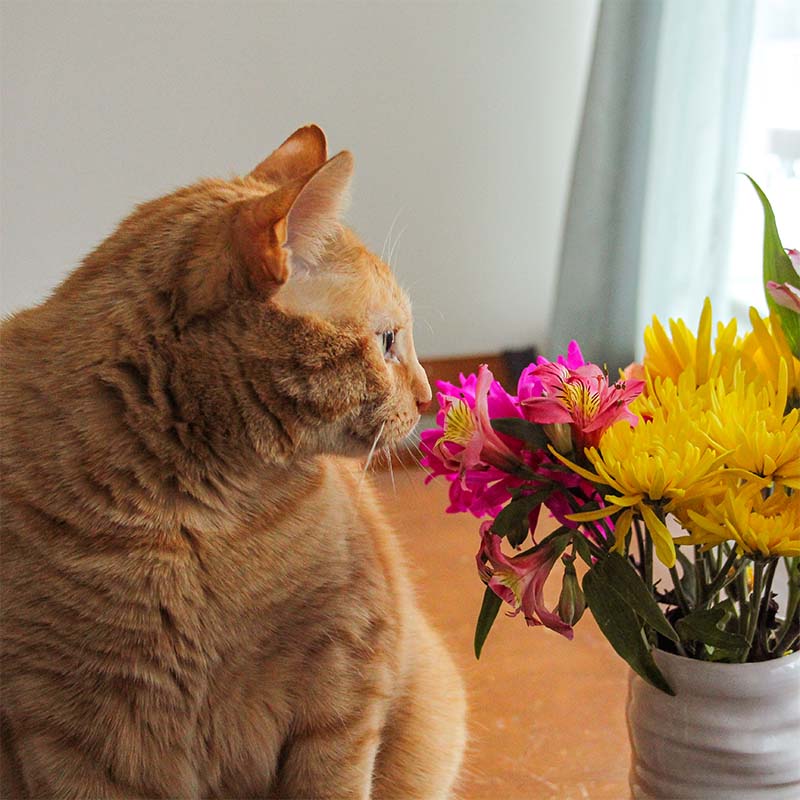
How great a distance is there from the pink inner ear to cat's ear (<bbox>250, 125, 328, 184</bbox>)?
0.10m

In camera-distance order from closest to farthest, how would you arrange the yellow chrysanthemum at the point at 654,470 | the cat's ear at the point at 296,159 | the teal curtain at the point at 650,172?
the yellow chrysanthemum at the point at 654,470
the cat's ear at the point at 296,159
the teal curtain at the point at 650,172

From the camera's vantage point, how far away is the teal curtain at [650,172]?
1.78m

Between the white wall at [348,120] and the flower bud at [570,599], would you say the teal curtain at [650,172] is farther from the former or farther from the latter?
the flower bud at [570,599]

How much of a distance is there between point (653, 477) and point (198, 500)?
1.05ft

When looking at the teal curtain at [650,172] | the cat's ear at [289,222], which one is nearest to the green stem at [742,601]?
the cat's ear at [289,222]

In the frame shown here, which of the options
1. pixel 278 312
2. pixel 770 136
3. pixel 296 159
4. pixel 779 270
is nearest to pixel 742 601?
pixel 779 270

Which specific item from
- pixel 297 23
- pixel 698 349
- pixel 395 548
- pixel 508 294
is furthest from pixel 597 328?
pixel 698 349

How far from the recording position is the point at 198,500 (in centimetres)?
76

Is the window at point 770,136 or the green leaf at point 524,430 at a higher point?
the window at point 770,136

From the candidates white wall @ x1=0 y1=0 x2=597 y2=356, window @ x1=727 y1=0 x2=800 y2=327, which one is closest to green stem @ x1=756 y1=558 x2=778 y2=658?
window @ x1=727 y1=0 x2=800 y2=327

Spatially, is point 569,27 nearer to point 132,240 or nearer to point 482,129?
point 482,129

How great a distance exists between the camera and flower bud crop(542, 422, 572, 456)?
69cm

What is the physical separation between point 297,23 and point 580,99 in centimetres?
62

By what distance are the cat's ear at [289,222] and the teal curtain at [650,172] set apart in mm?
1205
